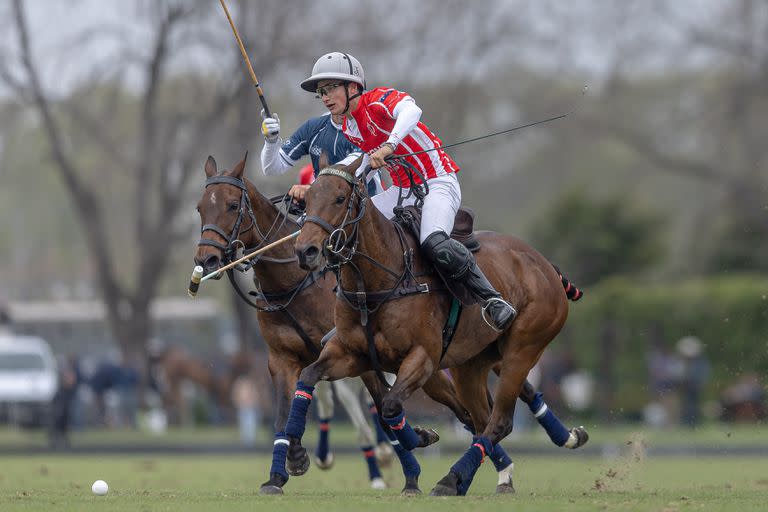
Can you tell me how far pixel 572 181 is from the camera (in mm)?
43312

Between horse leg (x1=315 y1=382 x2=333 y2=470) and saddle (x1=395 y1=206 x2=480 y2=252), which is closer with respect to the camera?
saddle (x1=395 y1=206 x2=480 y2=252)

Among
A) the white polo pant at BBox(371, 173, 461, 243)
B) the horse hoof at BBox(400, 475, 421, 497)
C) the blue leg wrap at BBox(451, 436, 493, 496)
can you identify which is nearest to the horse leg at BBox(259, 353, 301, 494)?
the horse hoof at BBox(400, 475, 421, 497)

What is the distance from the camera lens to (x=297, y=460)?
10258mm

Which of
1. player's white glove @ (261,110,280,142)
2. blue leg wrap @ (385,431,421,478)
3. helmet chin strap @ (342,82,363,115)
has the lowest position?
blue leg wrap @ (385,431,421,478)

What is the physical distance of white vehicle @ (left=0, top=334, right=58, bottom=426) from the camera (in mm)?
29406

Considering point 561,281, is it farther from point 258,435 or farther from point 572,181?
point 572,181

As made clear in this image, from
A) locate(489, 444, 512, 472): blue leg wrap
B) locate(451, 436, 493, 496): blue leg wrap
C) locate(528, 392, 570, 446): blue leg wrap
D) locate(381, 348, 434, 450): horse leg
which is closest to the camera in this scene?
locate(381, 348, 434, 450): horse leg

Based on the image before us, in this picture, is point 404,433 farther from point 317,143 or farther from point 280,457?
point 317,143

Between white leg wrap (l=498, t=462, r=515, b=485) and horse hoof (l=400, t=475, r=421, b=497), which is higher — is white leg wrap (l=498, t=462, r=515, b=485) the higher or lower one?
the lower one

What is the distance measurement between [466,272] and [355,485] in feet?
13.7

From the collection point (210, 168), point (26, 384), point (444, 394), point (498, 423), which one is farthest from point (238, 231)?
point (26, 384)

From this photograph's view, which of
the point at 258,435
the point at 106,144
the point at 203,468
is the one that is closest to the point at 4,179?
the point at 106,144

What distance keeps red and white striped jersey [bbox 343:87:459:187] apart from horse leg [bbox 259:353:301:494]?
67.1 inches

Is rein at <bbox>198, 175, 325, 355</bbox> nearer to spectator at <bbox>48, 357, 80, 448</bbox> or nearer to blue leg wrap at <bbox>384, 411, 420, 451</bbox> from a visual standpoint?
blue leg wrap at <bbox>384, 411, 420, 451</bbox>
